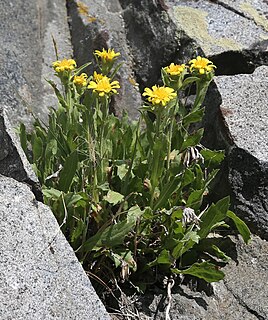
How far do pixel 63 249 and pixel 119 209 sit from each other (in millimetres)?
312

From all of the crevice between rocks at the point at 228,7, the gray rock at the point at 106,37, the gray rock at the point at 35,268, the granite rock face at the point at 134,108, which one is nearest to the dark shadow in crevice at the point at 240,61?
the granite rock face at the point at 134,108

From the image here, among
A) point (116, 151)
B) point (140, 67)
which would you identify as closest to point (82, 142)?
point (116, 151)

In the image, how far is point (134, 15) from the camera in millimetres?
4133

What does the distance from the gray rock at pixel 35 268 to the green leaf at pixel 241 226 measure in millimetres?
778

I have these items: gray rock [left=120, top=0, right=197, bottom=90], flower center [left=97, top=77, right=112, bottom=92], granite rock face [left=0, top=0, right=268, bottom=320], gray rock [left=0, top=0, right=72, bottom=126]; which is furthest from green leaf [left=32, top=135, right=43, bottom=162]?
gray rock [left=120, top=0, right=197, bottom=90]

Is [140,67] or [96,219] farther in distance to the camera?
[140,67]

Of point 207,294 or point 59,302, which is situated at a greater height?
point 59,302

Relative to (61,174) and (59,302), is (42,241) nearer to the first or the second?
(59,302)

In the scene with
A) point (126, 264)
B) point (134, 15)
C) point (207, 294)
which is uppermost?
point (134, 15)

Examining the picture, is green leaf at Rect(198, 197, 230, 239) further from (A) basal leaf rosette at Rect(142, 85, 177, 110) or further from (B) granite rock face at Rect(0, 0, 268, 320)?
(A) basal leaf rosette at Rect(142, 85, 177, 110)

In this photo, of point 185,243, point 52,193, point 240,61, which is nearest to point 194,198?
point 185,243

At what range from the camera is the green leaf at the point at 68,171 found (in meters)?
2.69

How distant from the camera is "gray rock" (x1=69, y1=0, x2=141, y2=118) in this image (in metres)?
3.87

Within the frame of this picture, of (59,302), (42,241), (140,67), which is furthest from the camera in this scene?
(140,67)
